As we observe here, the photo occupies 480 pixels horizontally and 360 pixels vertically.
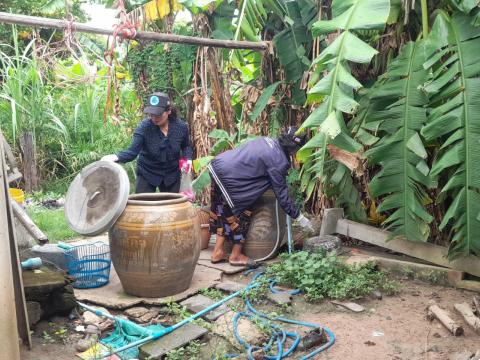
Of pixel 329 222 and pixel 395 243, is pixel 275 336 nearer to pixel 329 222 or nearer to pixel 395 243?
pixel 395 243

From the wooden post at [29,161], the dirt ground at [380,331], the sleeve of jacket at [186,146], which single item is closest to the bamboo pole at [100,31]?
the sleeve of jacket at [186,146]

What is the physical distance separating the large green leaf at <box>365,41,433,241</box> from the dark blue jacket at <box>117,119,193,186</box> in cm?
212

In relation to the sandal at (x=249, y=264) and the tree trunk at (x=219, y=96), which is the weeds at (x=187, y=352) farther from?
the tree trunk at (x=219, y=96)

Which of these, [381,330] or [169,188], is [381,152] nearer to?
[381,330]

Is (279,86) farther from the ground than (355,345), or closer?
farther from the ground

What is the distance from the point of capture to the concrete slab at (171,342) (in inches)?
144

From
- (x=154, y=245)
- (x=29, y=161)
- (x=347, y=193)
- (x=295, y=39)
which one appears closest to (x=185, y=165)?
(x=154, y=245)

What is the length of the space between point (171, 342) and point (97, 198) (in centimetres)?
163

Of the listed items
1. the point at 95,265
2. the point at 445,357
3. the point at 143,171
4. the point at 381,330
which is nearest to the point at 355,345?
the point at 381,330

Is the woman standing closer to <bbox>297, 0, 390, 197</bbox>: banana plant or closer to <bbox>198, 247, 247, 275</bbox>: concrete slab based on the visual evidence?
<bbox>198, 247, 247, 275</bbox>: concrete slab

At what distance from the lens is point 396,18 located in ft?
16.8

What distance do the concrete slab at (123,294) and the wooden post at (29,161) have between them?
486cm

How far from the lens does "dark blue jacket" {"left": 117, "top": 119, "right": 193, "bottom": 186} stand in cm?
546

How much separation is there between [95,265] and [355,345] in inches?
103
